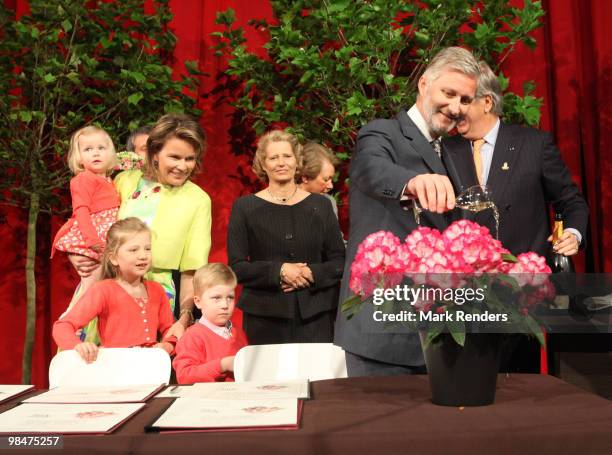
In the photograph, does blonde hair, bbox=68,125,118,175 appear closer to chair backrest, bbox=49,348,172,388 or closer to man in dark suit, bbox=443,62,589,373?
chair backrest, bbox=49,348,172,388

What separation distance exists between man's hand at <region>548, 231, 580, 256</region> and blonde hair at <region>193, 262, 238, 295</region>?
3.65 feet

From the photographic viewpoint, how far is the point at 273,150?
10.2ft

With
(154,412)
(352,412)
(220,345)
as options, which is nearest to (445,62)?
(352,412)

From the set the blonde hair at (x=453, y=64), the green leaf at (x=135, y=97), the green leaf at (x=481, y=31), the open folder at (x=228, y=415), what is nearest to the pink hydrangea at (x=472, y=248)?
the open folder at (x=228, y=415)

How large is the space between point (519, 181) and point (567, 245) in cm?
27

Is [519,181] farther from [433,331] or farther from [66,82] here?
[66,82]

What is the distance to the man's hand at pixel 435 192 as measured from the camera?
1.32 meters

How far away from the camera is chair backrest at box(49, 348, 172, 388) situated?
84.7 inches

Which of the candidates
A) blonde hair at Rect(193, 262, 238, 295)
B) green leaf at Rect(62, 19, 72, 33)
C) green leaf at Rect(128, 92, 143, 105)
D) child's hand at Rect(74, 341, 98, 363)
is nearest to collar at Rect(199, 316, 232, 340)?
blonde hair at Rect(193, 262, 238, 295)

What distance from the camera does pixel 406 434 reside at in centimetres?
112

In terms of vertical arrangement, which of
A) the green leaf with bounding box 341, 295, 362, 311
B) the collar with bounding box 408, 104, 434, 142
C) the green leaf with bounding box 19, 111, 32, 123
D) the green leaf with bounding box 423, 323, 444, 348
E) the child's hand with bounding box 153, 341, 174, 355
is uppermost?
the green leaf with bounding box 19, 111, 32, 123

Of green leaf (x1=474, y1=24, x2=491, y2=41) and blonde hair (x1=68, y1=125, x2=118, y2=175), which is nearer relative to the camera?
blonde hair (x1=68, y1=125, x2=118, y2=175)

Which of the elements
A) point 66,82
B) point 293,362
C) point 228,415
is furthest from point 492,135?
point 66,82

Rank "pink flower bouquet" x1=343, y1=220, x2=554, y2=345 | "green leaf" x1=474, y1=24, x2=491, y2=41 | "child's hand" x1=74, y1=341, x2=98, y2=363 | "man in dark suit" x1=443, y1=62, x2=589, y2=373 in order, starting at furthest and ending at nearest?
"green leaf" x1=474, y1=24, x2=491, y2=41 < "man in dark suit" x1=443, y1=62, x2=589, y2=373 < "child's hand" x1=74, y1=341, x2=98, y2=363 < "pink flower bouquet" x1=343, y1=220, x2=554, y2=345
